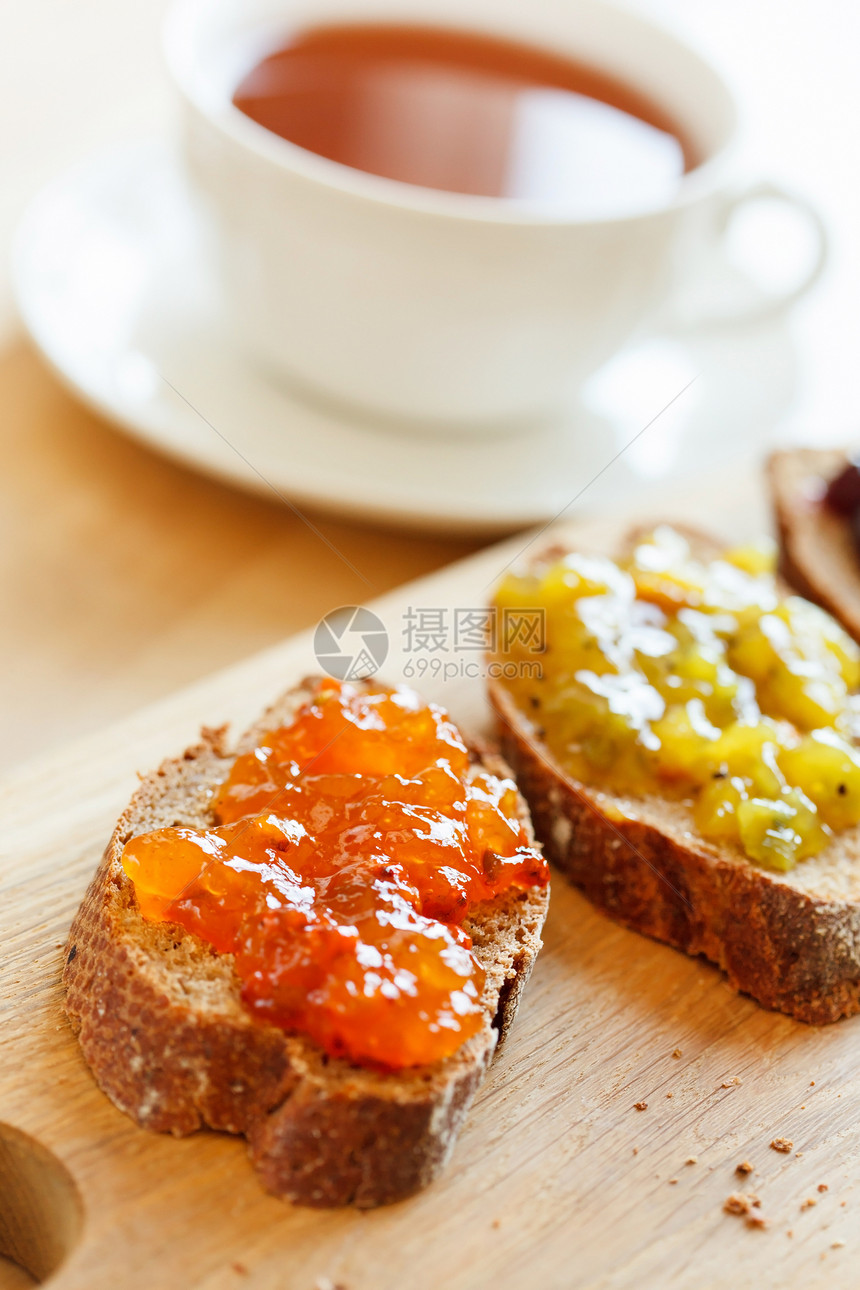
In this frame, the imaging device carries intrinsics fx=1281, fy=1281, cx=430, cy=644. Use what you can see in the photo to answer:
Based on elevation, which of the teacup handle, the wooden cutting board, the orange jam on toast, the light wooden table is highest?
the teacup handle

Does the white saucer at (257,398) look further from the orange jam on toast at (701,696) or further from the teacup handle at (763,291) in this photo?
the orange jam on toast at (701,696)

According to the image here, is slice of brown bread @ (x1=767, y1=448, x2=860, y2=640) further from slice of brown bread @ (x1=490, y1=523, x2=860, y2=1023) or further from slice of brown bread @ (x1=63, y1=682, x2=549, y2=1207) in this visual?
slice of brown bread @ (x1=63, y1=682, x2=549, y2=1207)

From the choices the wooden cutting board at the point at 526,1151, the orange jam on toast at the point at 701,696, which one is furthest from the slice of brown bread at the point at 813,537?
the wooden cutting board at the point at 526,1151

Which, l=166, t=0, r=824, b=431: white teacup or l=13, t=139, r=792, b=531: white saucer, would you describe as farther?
l=13, t=139, r=792, b=531: white saucer

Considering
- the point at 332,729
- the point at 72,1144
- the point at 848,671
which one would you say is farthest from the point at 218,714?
the point at 848,671

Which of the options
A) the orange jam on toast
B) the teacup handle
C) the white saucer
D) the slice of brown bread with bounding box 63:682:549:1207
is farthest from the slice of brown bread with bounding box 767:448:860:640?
the slice of brown bread with bounding box 63:682:549:1207
